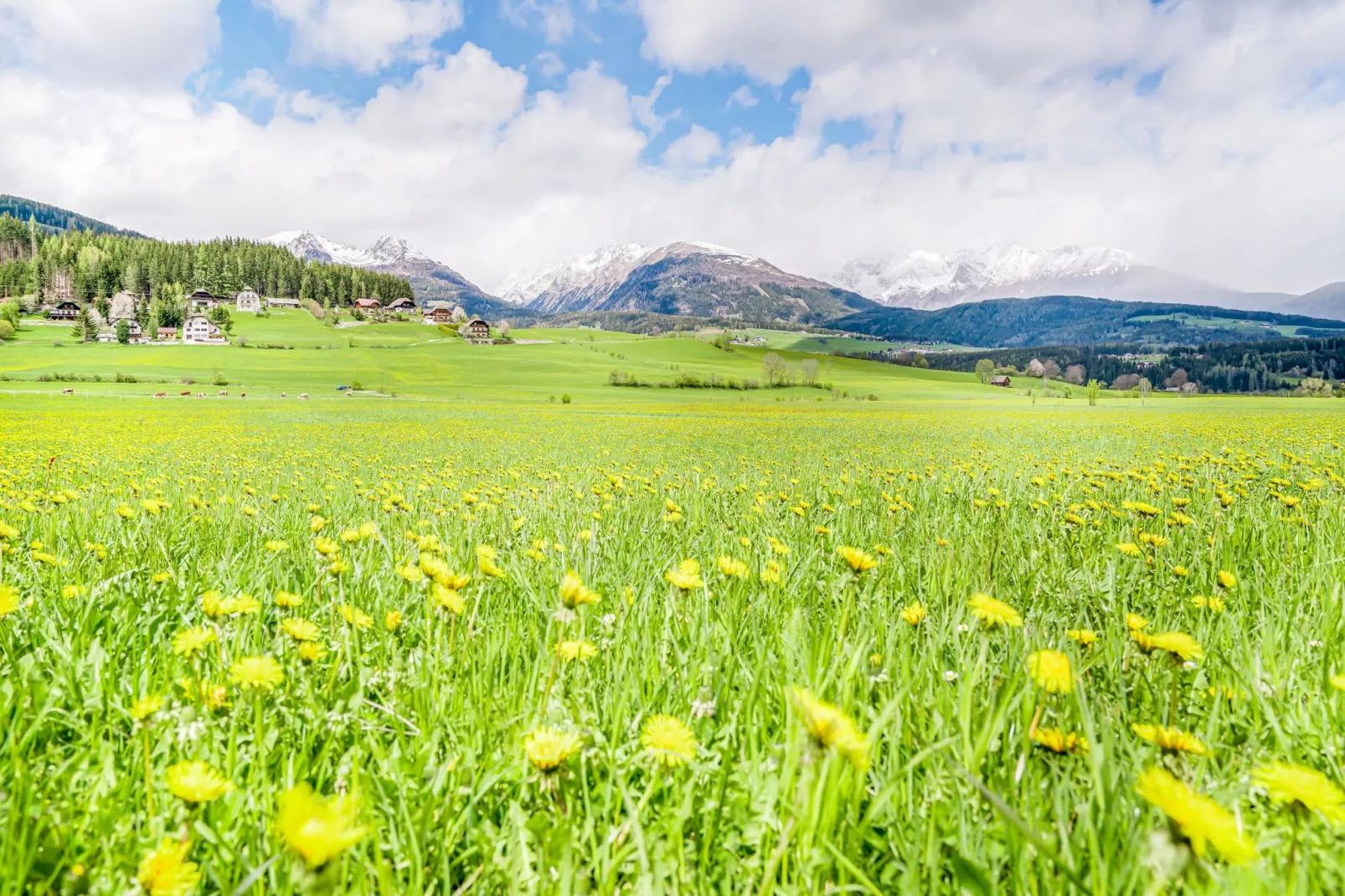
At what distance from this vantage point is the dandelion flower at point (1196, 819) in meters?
0.70

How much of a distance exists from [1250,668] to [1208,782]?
691 millimetres

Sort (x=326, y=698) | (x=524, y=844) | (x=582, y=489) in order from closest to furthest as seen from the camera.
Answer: (x=524, y=844) < (x=326, y=698) < (x=582, y=489)

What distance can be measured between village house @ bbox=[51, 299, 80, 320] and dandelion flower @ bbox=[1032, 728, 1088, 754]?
143896 millimetres

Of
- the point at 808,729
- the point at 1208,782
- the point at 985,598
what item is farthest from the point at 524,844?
the point at 1208,782

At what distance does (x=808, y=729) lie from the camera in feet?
3.03

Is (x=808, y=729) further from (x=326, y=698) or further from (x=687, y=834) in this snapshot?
(x=326, y=698)

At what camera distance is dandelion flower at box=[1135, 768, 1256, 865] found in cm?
70

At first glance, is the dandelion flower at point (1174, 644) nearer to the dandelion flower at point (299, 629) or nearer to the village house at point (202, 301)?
the dandelion flower at point (299, 629)

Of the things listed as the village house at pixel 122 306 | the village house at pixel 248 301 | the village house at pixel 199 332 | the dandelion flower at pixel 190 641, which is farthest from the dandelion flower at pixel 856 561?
the village house at pixel 248 301

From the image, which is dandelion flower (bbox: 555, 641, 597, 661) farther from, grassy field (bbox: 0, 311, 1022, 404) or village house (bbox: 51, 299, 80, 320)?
village house (bbox: 51, 299, 80, 320)

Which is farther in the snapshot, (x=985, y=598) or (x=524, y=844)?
(x=985, y=598)

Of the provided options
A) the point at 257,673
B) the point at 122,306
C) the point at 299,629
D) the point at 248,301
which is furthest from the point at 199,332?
the point at 257,673

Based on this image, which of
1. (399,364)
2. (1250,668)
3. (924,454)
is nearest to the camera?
(1250,668)

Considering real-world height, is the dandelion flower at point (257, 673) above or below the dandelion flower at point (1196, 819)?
below
